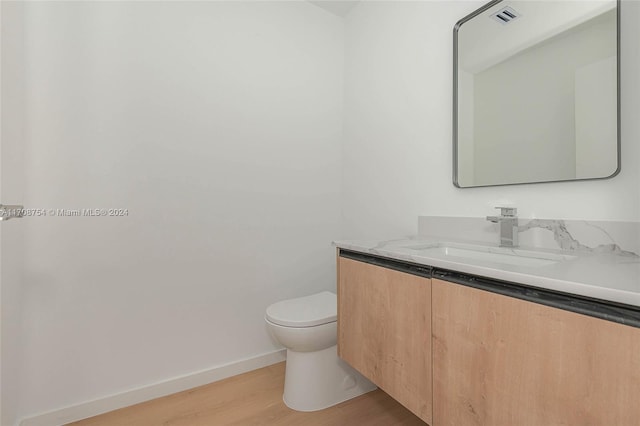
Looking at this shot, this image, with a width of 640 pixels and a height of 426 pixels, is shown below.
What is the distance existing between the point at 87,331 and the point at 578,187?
7.09 feet

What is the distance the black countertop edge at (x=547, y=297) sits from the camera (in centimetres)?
57

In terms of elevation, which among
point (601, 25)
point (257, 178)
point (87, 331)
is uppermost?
point (601, 25)

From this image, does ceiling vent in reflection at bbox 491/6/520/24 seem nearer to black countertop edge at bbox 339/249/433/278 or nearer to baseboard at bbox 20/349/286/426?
black countertop edge at bbox 339/249/433/278

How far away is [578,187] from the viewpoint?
3.49ft

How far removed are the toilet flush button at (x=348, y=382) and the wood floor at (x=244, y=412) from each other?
0.07m

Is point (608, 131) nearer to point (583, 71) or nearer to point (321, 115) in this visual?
point (583, 71)

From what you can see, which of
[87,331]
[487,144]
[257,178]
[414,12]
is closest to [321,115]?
[257,178]

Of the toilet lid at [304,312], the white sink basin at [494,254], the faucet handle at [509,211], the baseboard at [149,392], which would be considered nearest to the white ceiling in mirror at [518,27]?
the faucet handle at [509,211]

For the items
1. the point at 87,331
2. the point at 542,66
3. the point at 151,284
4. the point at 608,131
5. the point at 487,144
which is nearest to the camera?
the point at 608,131

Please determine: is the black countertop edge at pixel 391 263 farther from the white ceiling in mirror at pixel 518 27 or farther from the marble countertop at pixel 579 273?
the white ceiling in mirror at pixel 518 27

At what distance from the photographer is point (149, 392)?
1575 millimetres

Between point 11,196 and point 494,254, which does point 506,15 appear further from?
point 11,196

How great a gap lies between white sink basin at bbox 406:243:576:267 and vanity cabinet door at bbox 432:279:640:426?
0.21 meters

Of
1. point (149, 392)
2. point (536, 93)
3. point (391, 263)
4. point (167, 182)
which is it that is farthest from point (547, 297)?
point (149, 392)
